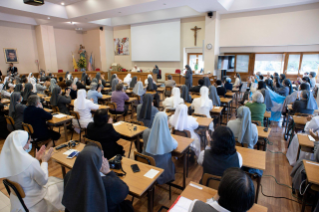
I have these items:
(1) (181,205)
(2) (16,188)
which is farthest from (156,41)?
(1) (181,205)

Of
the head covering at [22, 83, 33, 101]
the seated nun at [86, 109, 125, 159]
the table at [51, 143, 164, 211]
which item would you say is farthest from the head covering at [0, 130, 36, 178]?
the head covering at [22, 83, 33, 101]

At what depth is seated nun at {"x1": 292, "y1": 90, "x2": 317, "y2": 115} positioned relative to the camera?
4.74 meters

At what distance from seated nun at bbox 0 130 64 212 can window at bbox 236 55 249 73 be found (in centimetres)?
1121

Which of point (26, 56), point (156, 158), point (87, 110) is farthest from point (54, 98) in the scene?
point (26, 56)

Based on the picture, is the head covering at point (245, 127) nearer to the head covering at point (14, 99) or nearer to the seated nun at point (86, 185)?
the seated nun at point (86, 185)

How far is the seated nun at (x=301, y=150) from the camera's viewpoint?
11.2 ft

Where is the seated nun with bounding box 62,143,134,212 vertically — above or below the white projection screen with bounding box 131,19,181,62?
below

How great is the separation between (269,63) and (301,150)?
8569 mm

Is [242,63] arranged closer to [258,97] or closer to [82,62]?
[258,97]

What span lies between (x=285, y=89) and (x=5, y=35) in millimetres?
15384

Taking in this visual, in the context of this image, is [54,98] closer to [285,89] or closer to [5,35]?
[285,89]

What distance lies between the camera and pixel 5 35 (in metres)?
12.0

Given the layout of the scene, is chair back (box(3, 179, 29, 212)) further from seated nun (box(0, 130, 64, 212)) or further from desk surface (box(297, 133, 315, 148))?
desk surface (box(297, 133, 315, 148))

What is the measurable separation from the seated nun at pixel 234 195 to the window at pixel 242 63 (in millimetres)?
11046
